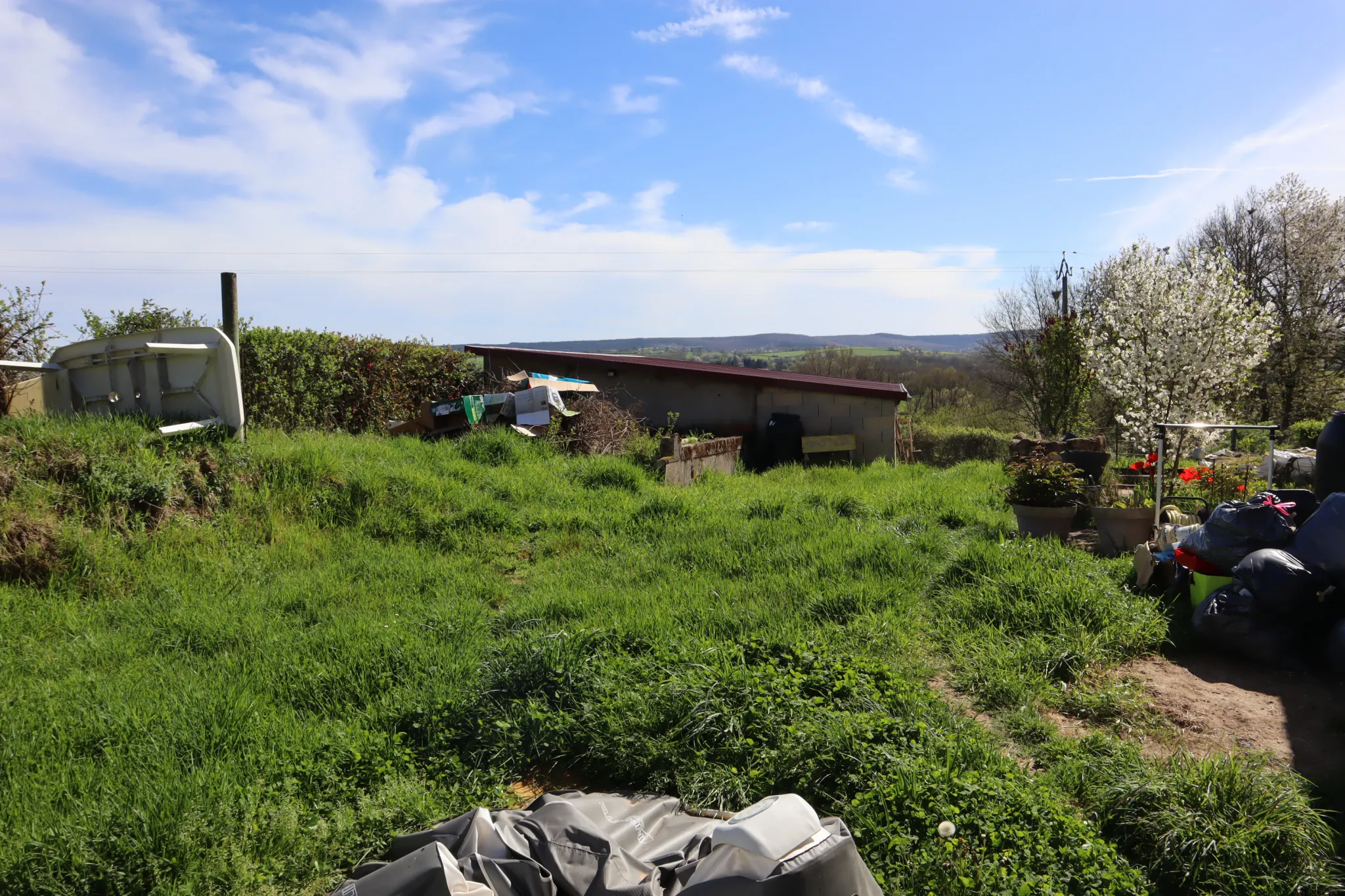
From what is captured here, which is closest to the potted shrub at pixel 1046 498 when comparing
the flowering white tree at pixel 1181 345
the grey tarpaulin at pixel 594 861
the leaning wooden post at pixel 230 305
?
the flowering white tree at pixel 1181 345

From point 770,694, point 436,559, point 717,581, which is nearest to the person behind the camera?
point 770,694

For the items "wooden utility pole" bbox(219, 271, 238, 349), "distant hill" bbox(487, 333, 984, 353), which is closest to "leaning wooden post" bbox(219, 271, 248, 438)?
"wooden utility pole" bbox(219, 271, 238, 349)

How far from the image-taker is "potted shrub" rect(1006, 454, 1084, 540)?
25.1ft

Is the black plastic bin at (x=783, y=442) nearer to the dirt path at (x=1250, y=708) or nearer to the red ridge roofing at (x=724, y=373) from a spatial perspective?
the red ridge roofing at (x=724, y=373)

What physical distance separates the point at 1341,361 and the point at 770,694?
25.6 meters

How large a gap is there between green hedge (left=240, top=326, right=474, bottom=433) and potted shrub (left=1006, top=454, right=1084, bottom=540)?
907cm

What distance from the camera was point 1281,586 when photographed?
4.67 metres

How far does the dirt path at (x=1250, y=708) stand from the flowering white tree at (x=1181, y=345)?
813 cm

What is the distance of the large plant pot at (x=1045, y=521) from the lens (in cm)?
764

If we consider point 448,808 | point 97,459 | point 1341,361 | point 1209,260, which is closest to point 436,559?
point 97,459

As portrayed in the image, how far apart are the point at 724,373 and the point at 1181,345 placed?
725 centimetres

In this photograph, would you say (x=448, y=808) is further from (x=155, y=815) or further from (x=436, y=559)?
(x=436, y=559)

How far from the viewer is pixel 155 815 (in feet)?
9.96

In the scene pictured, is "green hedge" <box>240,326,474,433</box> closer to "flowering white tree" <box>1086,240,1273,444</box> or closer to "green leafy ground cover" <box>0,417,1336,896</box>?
"green leafy ground cover" <box>0,417,1336,896</box>
